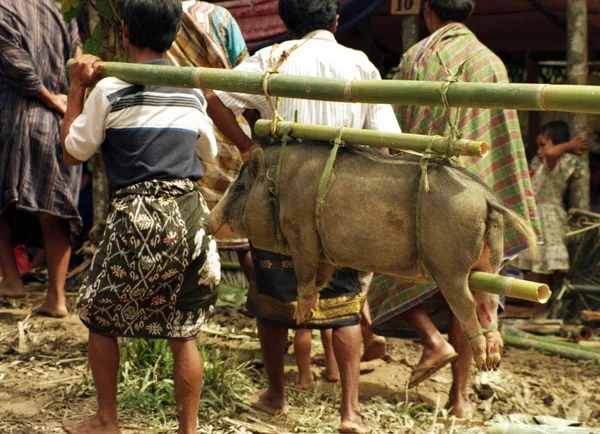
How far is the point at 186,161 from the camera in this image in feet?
11.7

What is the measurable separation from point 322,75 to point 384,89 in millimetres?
1695

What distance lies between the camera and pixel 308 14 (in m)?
4.02

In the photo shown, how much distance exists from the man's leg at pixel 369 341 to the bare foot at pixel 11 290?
7.59ft

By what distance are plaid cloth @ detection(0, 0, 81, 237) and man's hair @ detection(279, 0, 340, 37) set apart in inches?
82.4

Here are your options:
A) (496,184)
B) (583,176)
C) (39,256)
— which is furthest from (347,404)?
(39,256)

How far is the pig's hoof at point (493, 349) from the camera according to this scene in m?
2.42

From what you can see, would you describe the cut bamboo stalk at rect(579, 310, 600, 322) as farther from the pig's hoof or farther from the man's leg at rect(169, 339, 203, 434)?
the pig's hoof

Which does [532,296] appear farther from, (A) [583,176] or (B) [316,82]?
(A) [583,176]

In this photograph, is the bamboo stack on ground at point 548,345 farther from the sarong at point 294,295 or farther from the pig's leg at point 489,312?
the pig's leg at point 489,312

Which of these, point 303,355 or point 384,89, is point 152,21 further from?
point 303,355

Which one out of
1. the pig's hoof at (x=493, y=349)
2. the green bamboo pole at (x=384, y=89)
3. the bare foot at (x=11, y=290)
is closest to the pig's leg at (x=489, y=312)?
→ the pig's hoof at (x=493, y=349)

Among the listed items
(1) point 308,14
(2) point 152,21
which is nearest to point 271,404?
(1) point 308,14

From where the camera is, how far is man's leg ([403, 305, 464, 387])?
15.0ft

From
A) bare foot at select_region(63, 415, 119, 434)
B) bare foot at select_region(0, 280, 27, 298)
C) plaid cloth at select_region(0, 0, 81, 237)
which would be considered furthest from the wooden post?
bare foot at select_region(63, 415, 119, 434)
